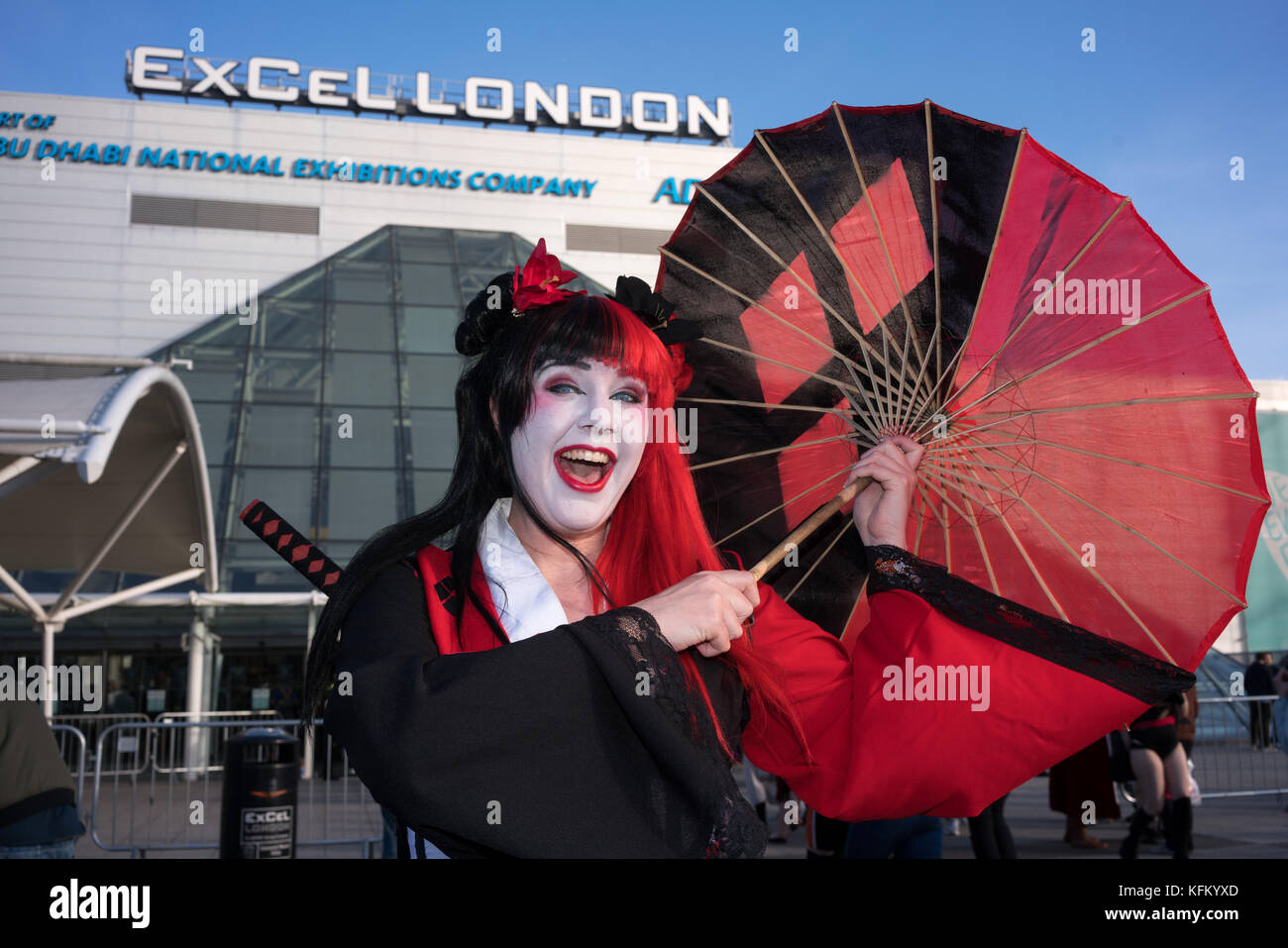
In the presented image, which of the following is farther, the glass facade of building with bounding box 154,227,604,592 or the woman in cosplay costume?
the glass facade of building with bounding box 154,227,604,592

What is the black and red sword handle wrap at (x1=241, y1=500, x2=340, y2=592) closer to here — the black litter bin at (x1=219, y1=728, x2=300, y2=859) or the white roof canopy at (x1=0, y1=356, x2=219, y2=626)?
the black litter bin at (x1=219, y1=728, x2=300, y2=859)

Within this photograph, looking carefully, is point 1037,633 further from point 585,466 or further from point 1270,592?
point 1270,592

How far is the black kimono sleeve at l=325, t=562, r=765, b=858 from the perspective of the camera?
4.08 feet

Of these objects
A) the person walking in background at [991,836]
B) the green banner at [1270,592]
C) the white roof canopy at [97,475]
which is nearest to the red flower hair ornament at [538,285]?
the person walking in background at [991,836]

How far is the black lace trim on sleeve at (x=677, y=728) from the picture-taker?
1.32 metres

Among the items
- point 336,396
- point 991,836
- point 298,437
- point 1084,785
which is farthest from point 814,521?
point 336,396

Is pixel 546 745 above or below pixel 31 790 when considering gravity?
above

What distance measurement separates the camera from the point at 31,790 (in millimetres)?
4219

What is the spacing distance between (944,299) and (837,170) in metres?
0.33

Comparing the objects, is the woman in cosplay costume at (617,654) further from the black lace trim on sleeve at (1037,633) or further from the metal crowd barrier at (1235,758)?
the metal crowd barrier at (1235,758)

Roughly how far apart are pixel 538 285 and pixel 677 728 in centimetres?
83

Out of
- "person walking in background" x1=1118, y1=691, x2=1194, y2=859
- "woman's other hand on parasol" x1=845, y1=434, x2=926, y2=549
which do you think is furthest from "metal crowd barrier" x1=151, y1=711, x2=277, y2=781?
"woman's other hand on parasol" x1=845, y1=434, x2=926, y2=549

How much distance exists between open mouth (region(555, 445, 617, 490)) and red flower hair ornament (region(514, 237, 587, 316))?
284 mm
